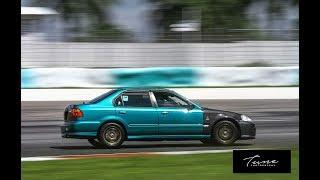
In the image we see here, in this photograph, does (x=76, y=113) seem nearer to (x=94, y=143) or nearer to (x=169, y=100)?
(x=94, y=143)

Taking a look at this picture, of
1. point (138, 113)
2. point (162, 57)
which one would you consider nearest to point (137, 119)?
point (138, 113)

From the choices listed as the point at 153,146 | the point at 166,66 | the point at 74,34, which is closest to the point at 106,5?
the point at 74,34

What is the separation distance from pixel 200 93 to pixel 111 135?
12.2m

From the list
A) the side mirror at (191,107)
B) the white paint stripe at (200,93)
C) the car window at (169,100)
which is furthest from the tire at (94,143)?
the white paint stripe at (200,93)

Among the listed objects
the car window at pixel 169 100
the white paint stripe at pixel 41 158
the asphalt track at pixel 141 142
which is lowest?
the white paint stripe at pixel 41 158

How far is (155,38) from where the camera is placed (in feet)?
67.1

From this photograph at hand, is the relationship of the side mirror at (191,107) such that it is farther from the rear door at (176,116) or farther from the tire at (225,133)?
the tire at (225,133)

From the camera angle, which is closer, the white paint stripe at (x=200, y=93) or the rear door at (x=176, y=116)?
the rear door at (x=176, y=116)

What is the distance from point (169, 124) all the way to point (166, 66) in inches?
514

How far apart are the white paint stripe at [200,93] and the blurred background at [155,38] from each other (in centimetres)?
116

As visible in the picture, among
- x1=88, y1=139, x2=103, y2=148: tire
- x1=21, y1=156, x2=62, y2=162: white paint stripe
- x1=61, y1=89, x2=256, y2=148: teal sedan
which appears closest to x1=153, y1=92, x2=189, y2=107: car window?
x1=61, y1=89, x2=256, y2=148: teal sedan

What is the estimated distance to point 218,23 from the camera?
23641 mm

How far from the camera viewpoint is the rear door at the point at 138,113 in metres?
8.05
